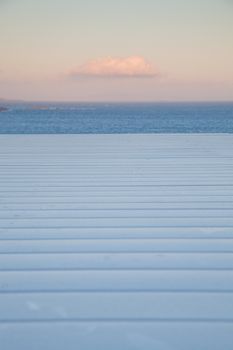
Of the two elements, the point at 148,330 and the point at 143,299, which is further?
the point at 143,299

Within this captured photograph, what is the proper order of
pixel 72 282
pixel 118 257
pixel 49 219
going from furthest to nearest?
pixel 49 219, pixel 118 257, pixel 72 282

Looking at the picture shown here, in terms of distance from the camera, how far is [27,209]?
3178mm

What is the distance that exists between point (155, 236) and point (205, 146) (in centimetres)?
417

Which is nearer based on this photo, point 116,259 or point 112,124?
point 116,259

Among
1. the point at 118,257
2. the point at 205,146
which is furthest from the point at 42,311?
the point at 205,146

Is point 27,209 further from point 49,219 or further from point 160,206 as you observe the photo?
point 160,206

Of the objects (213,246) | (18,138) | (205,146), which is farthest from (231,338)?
(18,138)

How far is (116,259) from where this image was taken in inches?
88.7

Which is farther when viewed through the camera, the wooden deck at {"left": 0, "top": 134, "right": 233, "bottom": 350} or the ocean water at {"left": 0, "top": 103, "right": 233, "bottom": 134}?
the ocean water at {"left": 0, "top": 103, "right": 233, "bottom": 134}

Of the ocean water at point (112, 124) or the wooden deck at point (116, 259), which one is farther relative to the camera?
the ocean water at point (112, 124)

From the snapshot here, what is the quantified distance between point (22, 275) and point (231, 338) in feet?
3.12

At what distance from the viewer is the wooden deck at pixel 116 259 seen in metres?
1.61

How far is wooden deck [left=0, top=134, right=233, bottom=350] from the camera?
1614 mm

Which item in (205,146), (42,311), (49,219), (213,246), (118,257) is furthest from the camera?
(205,146)
